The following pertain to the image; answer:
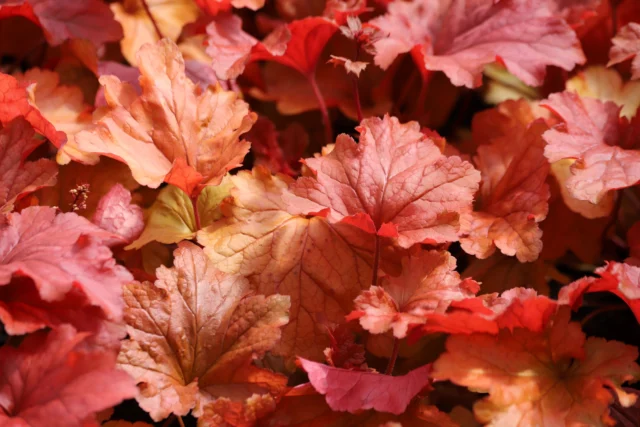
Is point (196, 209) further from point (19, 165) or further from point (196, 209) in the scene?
point (19, 165)

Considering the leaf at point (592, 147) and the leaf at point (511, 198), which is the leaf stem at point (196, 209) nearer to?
the leaf at point (511, 198)

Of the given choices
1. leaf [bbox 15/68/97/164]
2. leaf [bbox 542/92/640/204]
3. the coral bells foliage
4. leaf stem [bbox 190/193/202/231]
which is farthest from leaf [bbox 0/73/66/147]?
leaf [bbox 542/92/640/204]

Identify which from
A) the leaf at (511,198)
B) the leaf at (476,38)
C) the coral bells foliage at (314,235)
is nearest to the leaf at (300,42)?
the coral bells foliage at (314,235)

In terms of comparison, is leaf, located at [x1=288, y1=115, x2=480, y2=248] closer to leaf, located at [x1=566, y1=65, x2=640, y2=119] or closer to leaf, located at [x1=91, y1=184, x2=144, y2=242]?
leaf, located at [x1=91, y1=184, x2=144, y2=242]

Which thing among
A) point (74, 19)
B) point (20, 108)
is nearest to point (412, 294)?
point (20, 108)

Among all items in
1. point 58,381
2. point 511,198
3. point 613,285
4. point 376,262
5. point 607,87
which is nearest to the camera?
point 58,381

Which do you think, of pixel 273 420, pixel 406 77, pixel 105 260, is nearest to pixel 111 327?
pixel 105 260

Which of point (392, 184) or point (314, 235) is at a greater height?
point (392, 184)
